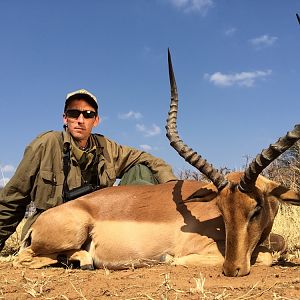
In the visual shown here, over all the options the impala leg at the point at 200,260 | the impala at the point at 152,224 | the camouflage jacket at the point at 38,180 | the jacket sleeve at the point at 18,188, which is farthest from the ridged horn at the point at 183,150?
the jacket sleeve at the point at 18,188

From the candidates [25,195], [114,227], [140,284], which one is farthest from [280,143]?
[25,195]

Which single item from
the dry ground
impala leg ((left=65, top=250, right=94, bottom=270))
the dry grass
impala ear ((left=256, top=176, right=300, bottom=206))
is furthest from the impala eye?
impala leg ((left=65, top=250, right=94, bottom=270))

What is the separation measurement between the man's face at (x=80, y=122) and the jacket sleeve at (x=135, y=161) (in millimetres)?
426

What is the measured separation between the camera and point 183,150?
4770mm

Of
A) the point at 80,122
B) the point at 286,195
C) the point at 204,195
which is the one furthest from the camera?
the point at 80,122

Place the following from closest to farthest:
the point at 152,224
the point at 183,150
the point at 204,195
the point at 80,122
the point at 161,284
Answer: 1. the point at 161,284
2. the point at 183,150
3. the point at 204,195
4. the point at 152,224
5. the point at 80,122

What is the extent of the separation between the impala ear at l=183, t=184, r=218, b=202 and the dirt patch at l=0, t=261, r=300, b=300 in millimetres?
757

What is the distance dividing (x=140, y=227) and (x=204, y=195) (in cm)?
80

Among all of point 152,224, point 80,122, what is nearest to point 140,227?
point 152,224

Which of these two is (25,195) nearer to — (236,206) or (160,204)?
(160,204)

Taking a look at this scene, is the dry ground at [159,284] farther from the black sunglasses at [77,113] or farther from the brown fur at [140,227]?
the black sunglasses at [77,113]

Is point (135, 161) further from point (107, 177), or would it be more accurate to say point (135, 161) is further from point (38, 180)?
point (38, 180)

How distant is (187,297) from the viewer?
303 cm

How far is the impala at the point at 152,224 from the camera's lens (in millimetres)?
4633
